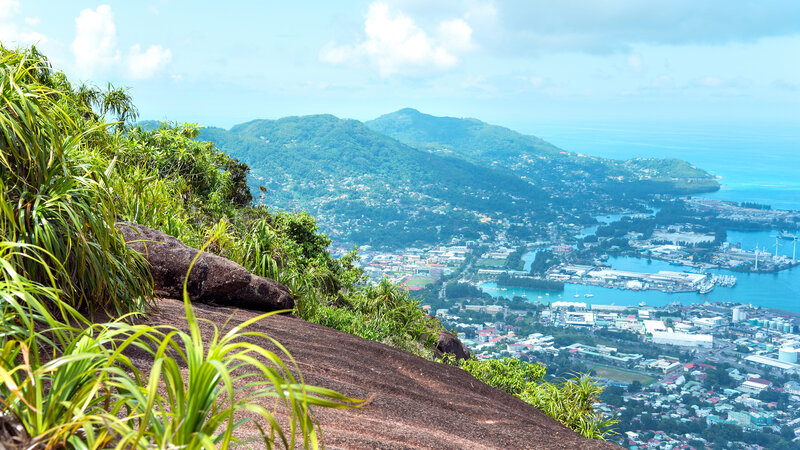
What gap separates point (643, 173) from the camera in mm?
136625

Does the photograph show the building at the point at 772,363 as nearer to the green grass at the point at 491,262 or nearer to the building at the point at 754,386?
the building at the point at 754,386

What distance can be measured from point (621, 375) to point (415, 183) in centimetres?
7284

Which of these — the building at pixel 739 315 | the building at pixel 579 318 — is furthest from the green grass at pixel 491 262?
the building at pixel 739 315

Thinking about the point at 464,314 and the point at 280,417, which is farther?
the point at 464,314

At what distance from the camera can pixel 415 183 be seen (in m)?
107

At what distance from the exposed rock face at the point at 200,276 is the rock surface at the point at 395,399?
0.68 ft

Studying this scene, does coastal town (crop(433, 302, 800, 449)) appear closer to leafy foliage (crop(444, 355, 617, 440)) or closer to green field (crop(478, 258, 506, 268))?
green field (crop(478, 258, 506, 268))

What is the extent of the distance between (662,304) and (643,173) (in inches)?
3404

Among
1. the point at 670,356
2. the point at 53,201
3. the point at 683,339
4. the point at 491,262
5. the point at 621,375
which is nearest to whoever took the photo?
the point at 53,201

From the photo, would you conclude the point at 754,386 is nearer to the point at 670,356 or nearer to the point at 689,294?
the point at 670,356

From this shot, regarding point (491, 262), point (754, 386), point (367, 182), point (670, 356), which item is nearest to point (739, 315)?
point (670, 356)

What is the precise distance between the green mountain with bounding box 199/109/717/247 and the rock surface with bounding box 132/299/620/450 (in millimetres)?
63081

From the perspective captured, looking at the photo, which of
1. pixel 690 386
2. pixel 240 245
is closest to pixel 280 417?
pixel 240 245

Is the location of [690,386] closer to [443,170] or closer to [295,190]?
[295,190]
